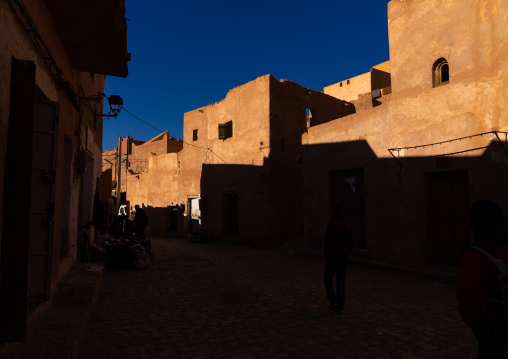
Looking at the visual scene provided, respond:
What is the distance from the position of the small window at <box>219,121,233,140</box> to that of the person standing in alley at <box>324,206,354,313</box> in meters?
13.3

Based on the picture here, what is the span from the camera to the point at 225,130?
60.9 ft

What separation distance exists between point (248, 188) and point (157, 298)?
10.4 metres

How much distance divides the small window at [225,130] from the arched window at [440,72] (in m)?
10.9

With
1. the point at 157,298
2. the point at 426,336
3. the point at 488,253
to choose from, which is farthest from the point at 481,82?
the point at 157,298

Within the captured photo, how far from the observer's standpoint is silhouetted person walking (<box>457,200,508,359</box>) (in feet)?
6.77

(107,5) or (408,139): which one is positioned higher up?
(107,5)

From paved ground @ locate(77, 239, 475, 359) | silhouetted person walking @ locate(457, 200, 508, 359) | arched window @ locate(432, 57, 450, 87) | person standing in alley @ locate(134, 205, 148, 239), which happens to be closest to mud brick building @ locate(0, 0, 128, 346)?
paved ground @ locate(77, 239, 475, 359)

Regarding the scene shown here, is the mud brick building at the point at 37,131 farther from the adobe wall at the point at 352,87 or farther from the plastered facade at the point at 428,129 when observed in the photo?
the adobe wall at the point at 352,87

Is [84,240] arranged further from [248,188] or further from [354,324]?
[248,188]

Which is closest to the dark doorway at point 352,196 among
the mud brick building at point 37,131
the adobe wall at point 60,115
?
the adobe wall at point 60,115

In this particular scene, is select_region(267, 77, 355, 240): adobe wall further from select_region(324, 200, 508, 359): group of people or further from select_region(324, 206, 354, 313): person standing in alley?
select_region(324, 200, 508, 359): group of people

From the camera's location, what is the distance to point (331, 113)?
1875cm

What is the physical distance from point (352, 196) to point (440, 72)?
425 cm

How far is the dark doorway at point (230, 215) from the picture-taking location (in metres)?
17.6
